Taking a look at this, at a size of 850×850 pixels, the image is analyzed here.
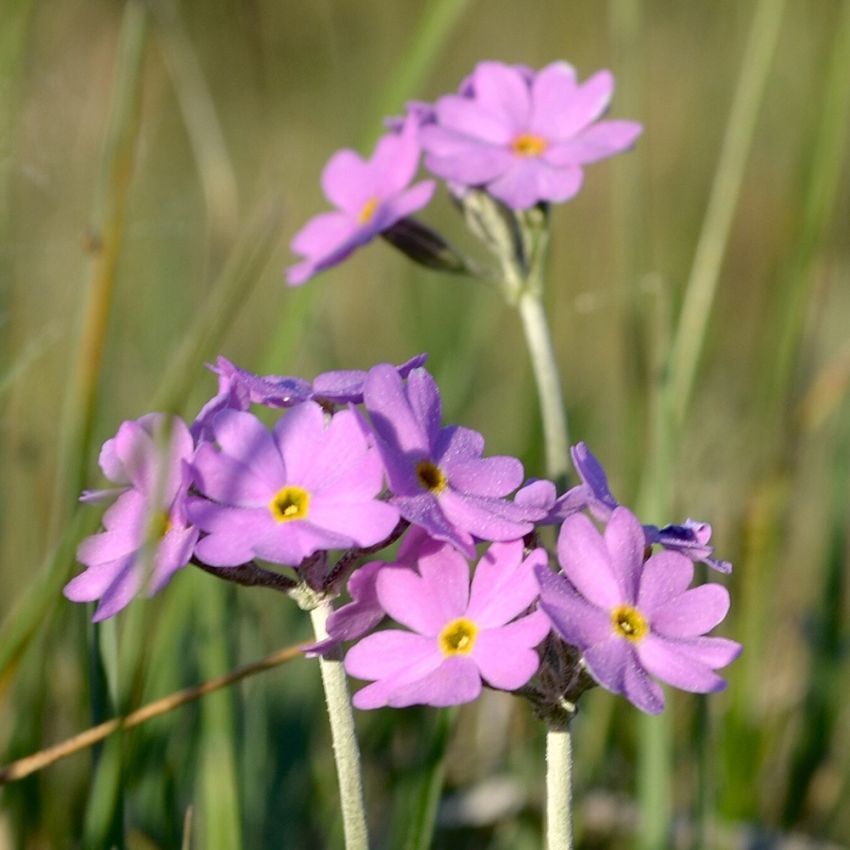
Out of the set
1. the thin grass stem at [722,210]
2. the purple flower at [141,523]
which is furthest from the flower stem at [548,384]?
the purple flower at [141,523]

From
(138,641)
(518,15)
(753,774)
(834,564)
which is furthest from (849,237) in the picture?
(138,641)

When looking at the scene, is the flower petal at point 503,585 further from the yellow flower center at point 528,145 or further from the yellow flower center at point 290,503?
the yellow flower center at point 528,145

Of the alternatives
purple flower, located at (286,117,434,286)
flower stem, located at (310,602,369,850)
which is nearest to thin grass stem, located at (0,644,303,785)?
flower stem, located at (310,602,369,850)

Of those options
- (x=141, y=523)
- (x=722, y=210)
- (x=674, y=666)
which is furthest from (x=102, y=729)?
(x=722, y=210)

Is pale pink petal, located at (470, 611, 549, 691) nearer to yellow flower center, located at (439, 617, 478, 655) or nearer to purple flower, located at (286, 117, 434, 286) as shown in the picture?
yellow flower center, located at (439, 617, 478, 655)

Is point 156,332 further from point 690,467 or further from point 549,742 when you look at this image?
point 549,742

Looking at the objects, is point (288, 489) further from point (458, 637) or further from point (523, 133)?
point (523, 133)

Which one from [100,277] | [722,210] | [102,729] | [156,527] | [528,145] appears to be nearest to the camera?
[156,527]
